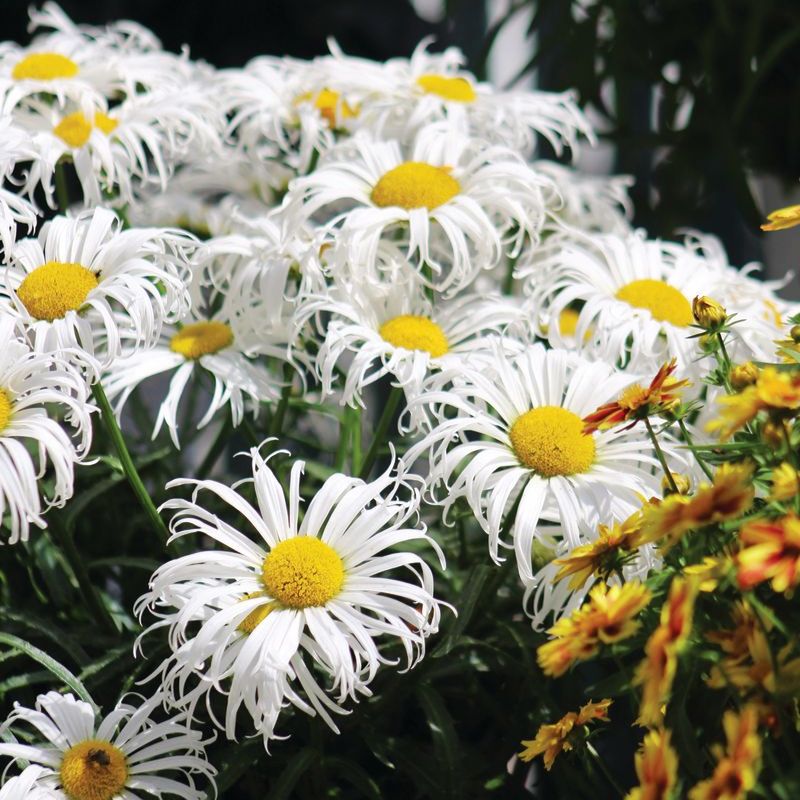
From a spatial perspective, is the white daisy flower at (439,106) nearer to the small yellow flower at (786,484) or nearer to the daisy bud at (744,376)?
the daisy bud at (744,376)

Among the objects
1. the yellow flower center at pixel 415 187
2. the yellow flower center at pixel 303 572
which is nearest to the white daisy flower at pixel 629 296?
→ the yellow flower center at pixel 415 187

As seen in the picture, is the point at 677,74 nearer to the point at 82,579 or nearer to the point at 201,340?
the point at 201,340

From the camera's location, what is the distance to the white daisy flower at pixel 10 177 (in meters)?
0.84

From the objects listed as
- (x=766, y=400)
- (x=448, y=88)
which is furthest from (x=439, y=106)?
(x=766, y=400)

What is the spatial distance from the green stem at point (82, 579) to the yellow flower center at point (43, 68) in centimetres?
44

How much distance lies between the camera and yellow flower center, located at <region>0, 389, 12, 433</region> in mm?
745

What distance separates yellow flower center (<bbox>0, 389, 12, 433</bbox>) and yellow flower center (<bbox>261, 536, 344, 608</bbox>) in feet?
0.63

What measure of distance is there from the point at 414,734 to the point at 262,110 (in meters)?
0.62

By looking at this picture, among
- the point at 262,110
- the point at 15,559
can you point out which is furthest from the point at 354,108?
the point at 15,559

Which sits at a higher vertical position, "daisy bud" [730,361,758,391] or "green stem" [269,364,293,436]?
"daisy bud" [730,361,758,391]

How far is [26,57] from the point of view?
1123mm

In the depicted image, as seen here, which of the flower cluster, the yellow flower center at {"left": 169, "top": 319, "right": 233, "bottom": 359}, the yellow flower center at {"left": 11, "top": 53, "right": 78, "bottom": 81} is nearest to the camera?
the flower cluster

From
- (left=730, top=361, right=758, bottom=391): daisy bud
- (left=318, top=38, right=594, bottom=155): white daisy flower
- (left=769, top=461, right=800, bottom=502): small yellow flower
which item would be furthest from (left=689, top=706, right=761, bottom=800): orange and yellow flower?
(left=318, top=38, right=594, bottom=155): white daisy flower

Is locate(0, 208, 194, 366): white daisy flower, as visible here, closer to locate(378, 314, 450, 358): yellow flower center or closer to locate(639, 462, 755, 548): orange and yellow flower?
locate(378, 314, 450, 358): yellow flower center
